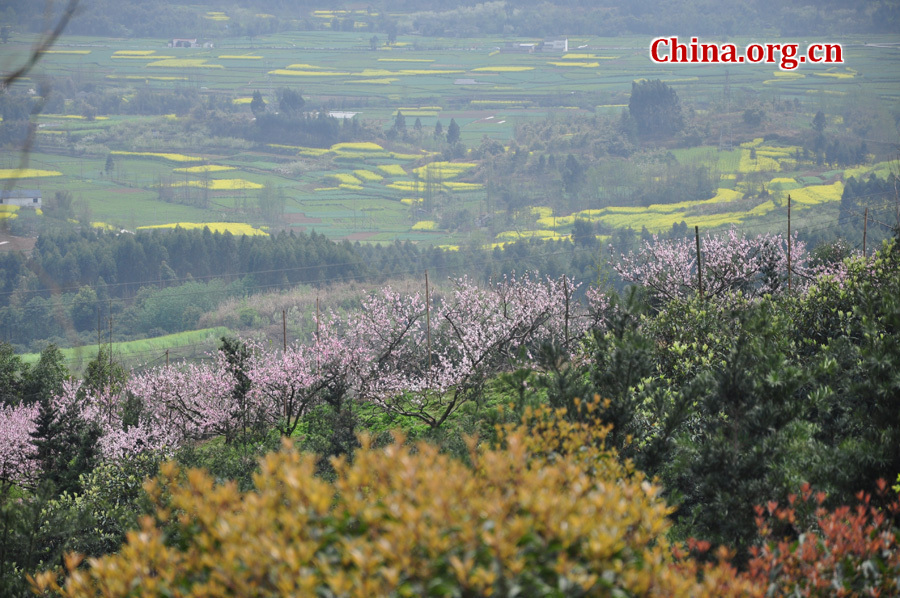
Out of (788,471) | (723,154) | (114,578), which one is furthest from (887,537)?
(723,154)

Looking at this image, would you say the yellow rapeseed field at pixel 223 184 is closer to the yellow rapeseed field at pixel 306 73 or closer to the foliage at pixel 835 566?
the yellow rapeseed field at pixel 306 73

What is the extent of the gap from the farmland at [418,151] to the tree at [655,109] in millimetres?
4419

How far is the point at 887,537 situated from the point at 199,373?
1057 inches

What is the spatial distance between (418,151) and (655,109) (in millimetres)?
44518

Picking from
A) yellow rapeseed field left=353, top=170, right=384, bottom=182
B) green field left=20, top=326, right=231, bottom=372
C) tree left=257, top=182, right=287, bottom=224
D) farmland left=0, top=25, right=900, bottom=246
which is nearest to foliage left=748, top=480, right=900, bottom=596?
green field left=20, top=326, right=231, bottom=372

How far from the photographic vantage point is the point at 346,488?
4.32m

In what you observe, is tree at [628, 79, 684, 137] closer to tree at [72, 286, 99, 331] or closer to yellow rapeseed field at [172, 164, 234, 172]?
yellow rapeseed field at [172, 164, 234, 172]

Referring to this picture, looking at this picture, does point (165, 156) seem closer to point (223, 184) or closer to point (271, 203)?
point (223, 184)

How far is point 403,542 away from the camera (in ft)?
12.7

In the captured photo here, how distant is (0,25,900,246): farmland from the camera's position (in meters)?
116

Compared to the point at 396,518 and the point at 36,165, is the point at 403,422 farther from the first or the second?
the point at 36,165

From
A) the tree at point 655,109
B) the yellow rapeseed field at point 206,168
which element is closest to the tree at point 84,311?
the yellow rapeseed field at point 206,168

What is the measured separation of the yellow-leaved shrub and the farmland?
88357mm

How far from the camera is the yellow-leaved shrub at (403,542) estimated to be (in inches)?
153
